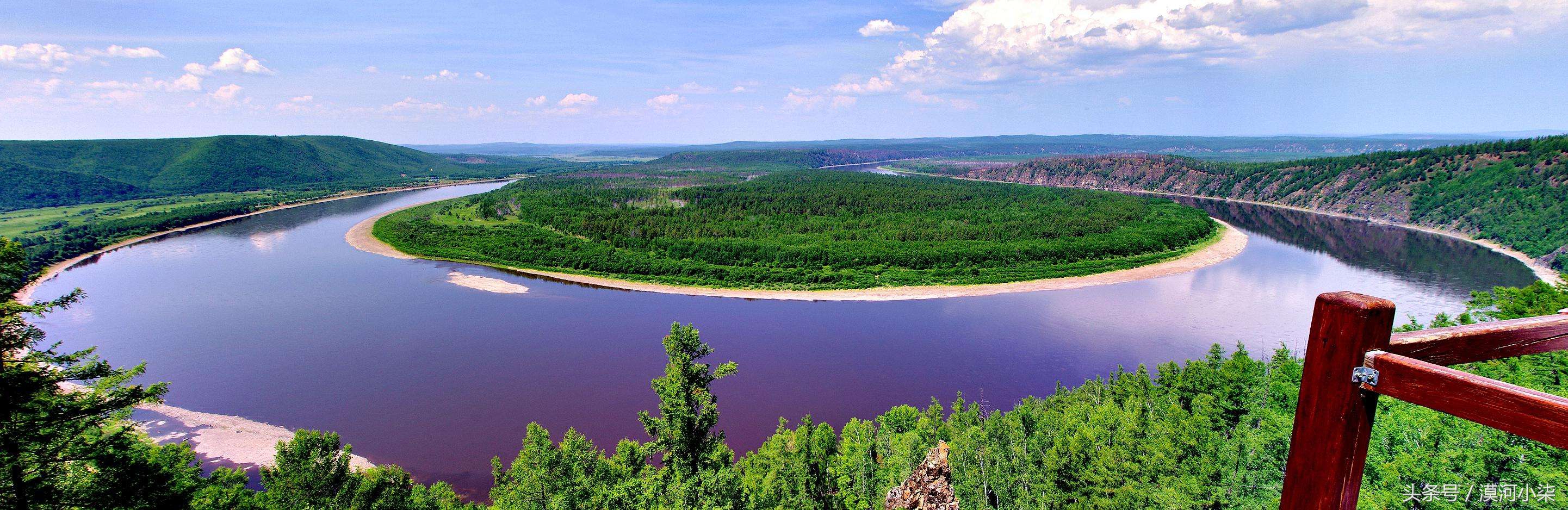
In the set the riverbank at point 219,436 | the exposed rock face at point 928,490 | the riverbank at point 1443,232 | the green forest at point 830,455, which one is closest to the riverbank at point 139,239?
the green forest at point 830,455

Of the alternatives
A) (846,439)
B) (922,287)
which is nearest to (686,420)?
(846,439)

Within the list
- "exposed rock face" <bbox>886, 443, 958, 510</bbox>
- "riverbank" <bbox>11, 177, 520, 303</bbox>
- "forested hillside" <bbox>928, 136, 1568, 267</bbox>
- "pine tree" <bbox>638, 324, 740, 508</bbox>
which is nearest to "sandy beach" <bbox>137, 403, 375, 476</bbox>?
"riverbank" <bbox>11, 177, 520, 303</bbox>

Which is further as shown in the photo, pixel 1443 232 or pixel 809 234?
pixel 1443 232

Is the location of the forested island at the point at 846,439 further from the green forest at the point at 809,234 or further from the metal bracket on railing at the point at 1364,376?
the metal bracket on railing at the point at 1364,376

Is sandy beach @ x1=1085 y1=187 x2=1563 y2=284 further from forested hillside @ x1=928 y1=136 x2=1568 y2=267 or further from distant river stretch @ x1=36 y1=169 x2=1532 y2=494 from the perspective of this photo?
distant river stretch @ x1=36 y1=169 x2=1532 y2=494

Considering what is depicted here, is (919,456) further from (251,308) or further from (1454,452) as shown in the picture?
(251,308)

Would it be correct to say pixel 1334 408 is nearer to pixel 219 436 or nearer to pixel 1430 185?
pixel 219 436
